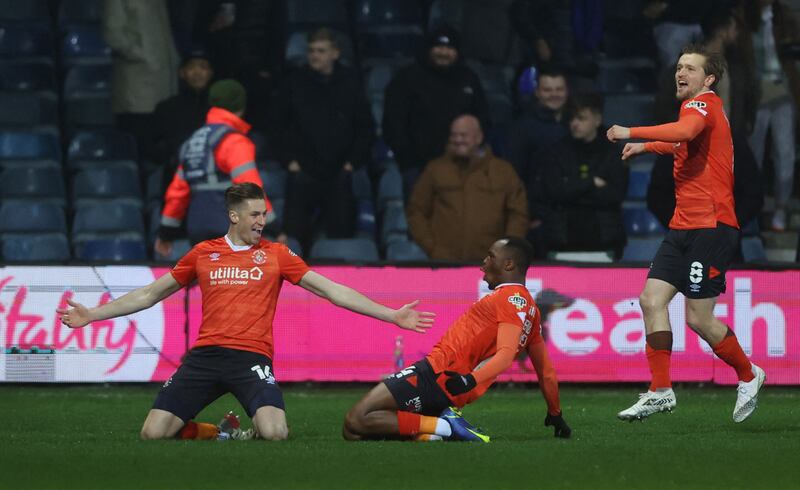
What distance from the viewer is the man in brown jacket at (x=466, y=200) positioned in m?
14.2

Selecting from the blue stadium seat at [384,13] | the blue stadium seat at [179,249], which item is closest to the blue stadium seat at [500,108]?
the blue stadium seat at [384,13]

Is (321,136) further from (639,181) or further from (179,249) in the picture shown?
(639,181)

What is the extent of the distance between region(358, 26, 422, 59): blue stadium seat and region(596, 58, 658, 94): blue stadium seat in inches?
79.8

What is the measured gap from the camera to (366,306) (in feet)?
30.8

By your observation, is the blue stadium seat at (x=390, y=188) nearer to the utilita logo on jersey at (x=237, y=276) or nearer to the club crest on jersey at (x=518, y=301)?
the utilita logo on jersey at (x=237, y=276)

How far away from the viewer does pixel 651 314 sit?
984 centimetres

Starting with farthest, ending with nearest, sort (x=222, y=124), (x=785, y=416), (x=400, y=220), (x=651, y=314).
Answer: (x=400, y=220), (x=222, y=124), (x=785, y=416), (x=651, y=314)

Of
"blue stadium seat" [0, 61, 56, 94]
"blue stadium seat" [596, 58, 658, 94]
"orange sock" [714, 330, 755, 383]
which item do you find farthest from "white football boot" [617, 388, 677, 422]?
"blue stadium seat" [0, 61, 56, 94]

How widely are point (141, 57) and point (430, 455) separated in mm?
8637

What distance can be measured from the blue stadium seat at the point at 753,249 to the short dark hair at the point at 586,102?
8.28 feet

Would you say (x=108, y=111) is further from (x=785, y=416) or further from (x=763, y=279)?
(x=785, y=416)

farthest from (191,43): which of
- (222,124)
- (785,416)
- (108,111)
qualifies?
(785,416)

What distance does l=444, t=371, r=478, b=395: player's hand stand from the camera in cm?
877

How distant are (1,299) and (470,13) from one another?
6.28 m
